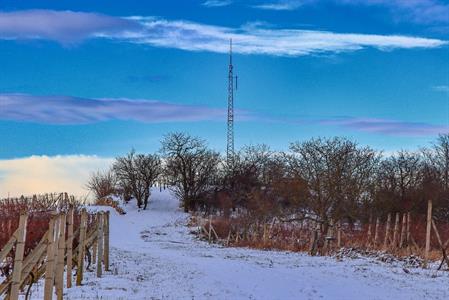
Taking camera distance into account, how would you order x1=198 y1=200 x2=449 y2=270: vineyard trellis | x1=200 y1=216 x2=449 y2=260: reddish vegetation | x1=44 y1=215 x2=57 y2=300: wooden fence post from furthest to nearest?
x1=200 y1=216 x2=449 y2=260: reddish vegetation, x1=198 y1=200 x2=449 y2=270: vineyard trellis, x1=44 y1=215 x2=57 y2=300: wooden fence post

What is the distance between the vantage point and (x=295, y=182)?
139ft

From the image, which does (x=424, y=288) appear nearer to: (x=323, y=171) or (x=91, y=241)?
(x=91, y=241)

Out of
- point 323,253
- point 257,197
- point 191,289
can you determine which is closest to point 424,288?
point 191,289

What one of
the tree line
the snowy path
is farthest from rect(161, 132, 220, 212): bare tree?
the snowy path

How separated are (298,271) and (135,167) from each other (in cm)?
6695

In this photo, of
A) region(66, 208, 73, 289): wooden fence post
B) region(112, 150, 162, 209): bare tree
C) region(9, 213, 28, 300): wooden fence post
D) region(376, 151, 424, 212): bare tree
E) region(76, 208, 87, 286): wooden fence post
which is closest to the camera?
region(9, 213, 28, 300): wooden fence post

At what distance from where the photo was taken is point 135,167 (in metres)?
Result: 89.3

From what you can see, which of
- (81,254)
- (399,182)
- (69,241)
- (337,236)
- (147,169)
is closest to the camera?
(69,241)

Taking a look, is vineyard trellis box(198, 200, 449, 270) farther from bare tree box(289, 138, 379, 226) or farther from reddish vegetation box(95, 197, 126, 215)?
reddish vegetation box(95, 197, 126, 215)

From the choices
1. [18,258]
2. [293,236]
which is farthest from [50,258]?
[293,236]

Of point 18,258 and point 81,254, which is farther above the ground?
point 18,258

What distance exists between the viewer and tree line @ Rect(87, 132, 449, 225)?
40531mm

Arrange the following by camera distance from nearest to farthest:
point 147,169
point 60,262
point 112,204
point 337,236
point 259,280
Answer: point 60,262 → point 259,280 → point 337,236 → point 112,204 → point 147,169

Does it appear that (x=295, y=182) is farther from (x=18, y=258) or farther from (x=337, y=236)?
(x=18, y=258)
